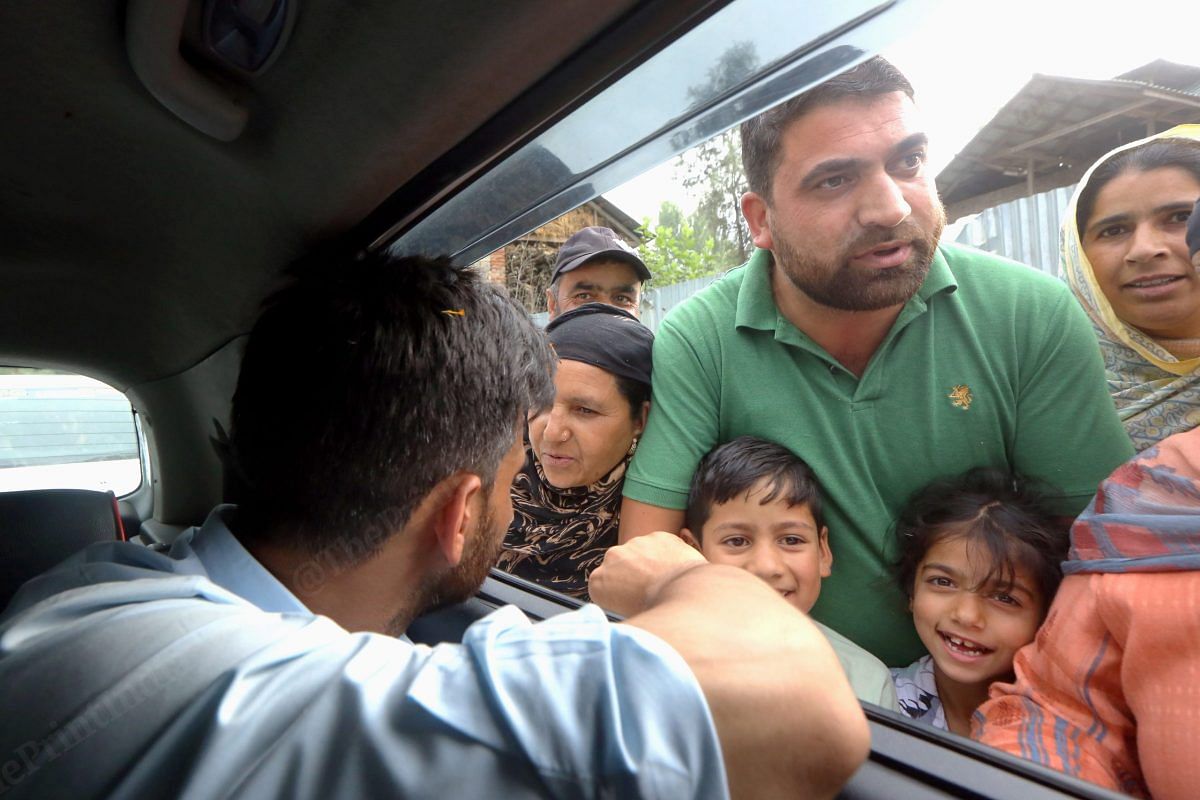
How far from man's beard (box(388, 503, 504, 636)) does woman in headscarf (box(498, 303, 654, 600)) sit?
0.74 m

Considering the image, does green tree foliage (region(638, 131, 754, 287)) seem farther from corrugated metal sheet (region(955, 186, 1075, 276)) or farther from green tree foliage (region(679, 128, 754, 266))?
corrugated metal sheet (region(955, 186, 1075, 276))

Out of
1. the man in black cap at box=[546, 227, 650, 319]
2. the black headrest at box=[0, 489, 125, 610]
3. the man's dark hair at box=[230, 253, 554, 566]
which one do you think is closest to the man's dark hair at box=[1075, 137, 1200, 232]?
the man's dark hair at box=[230, 253, 554, 566]

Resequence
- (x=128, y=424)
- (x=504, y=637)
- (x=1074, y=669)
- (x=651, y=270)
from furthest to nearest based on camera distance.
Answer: (x=128, y=424), (x=651, y=270), (x=1074, y=669), (x=504, y=637)

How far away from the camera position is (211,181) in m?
1.62

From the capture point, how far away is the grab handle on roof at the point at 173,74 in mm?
1111

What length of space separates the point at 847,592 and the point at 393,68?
1.34 meters

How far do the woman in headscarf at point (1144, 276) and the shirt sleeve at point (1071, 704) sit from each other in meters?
0.50

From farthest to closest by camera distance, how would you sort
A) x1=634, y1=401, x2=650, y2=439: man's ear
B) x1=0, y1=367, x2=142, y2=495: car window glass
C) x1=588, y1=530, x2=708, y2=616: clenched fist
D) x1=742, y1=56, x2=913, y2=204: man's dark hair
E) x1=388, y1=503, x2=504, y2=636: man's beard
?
x1=0, y1=367, x2=142, y2=495: car window glass < x1=634, y1=401, x2=650, y2=439: man's ear < x1=742, y1=56, x2=913, y2=204: man's dark hair < x1=588, y1=530, x2=708, y2=616: clenched fist < x1=388, y1=503, x2=504, y2=636: man's beard

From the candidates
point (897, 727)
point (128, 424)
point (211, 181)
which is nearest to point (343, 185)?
point (211, 181)

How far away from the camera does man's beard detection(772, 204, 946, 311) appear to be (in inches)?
63.5

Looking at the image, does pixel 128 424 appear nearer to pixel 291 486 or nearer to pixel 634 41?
pixel 291 486

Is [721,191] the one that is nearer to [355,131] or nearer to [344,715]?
[355,131]

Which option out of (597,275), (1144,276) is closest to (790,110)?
(1144,276)

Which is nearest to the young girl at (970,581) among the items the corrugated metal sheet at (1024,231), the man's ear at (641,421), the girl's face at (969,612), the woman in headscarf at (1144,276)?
the girl's face at (969,612)
